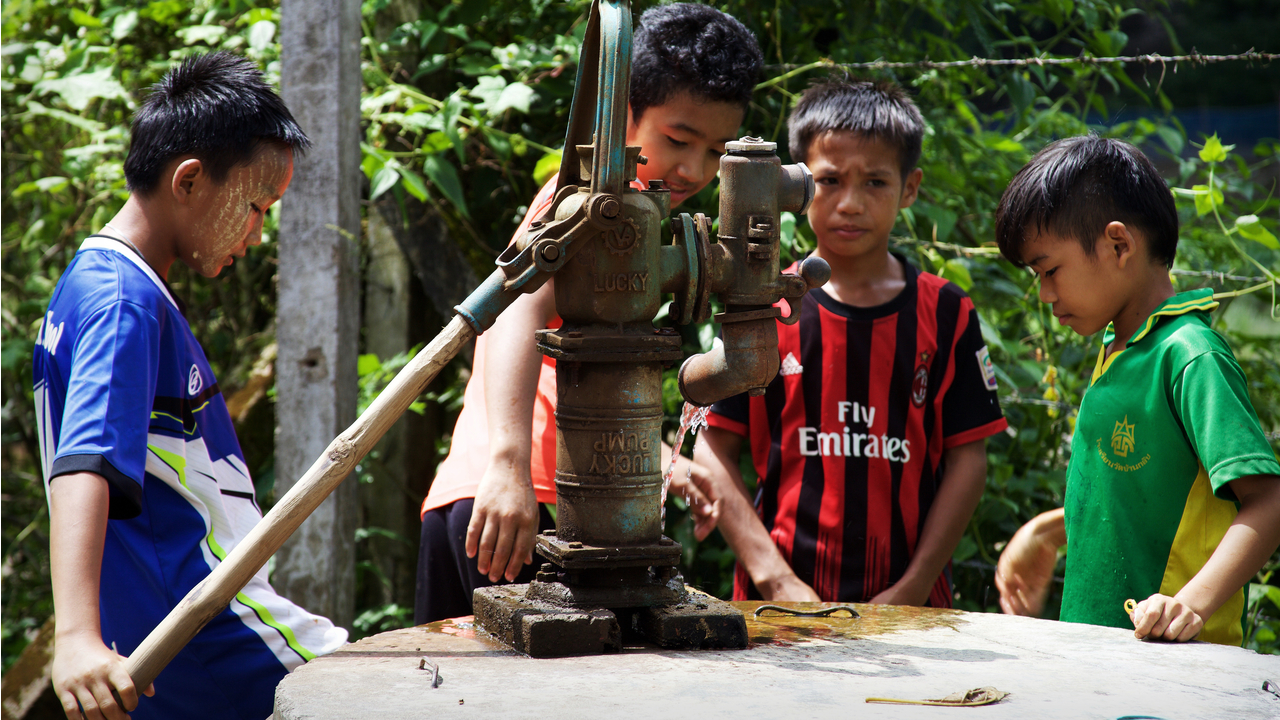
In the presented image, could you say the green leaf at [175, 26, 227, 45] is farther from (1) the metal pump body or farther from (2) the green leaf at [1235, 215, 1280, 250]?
(2) the green leaf at [1235, 215, 1280, 250]

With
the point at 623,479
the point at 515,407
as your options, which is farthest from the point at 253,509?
the point at 623,479

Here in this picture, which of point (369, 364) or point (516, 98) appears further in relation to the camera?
point (369, 364)

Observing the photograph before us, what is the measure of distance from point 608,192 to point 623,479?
396 millimetres

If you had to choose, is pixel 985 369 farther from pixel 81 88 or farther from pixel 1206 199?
pixel 81 88

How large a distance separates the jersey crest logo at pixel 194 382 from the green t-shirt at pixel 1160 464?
5.01 feet

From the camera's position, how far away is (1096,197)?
1.85 m

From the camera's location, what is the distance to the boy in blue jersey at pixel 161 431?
4.64ft

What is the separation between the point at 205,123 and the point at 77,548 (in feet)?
2.48

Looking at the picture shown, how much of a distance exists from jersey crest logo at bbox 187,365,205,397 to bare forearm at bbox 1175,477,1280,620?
1.57m

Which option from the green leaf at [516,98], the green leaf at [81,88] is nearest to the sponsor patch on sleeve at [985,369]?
the green leaf at [516,98]

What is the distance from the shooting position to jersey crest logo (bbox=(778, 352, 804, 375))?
221 centimetres

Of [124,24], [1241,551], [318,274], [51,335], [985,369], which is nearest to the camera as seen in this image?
[1241,551]

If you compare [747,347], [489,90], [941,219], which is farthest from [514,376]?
[941,219]

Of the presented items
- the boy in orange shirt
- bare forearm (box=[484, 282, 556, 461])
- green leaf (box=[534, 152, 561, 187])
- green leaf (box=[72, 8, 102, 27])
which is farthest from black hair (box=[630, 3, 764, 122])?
green leaf (box=[72, 8, 102, 27])
